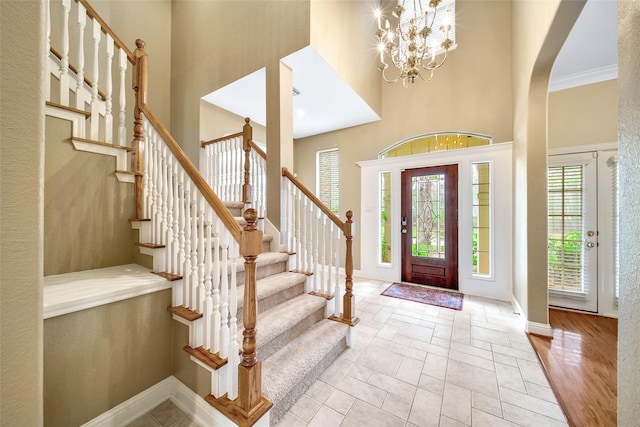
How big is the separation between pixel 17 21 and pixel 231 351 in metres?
1.47

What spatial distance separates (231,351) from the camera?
4.39ft

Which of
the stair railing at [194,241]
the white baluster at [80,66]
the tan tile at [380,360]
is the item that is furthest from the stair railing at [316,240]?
the white baluster at [80,66]

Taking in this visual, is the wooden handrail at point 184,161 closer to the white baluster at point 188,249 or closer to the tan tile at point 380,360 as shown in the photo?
the white baluster at point 188,249

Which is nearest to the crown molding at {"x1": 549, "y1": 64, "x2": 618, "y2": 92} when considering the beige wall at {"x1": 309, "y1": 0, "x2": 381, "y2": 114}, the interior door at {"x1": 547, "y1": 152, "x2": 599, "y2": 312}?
the interior door at {"x1": 547, "y1": 152, "x2": 599, "y2": 312}

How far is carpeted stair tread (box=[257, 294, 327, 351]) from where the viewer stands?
1668mm

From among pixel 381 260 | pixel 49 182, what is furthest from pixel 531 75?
pixel 49 182

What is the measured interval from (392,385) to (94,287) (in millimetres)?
2091

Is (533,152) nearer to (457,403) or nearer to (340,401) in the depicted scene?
(457,403)

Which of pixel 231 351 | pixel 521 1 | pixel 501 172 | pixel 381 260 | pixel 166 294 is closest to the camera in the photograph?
pixel 231 351

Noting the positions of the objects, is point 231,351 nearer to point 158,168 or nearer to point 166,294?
point 166,294

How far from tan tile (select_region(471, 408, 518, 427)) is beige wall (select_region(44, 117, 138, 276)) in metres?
2.78

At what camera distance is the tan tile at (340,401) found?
1532 mm

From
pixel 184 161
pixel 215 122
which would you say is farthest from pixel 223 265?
pixel 215 122

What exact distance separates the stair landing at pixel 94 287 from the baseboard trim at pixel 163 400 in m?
0.64
